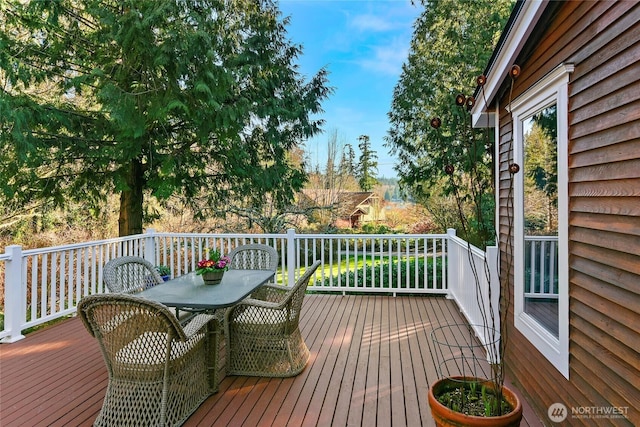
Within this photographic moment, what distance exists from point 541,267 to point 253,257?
2959mm

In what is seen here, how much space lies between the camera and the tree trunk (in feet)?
22.4

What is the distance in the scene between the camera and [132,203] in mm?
6871

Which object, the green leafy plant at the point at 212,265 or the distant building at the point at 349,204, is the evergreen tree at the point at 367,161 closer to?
the distant building at the point at 349,204

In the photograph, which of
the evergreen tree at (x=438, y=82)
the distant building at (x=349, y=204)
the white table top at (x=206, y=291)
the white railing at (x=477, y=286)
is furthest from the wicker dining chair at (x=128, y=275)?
the distant building at (x=349, y=204)

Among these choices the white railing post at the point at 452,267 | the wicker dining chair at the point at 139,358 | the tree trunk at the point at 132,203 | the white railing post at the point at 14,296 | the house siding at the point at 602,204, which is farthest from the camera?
the tree trunk at the point at 132,203

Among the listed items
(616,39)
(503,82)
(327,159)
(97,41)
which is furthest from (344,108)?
(616,39)

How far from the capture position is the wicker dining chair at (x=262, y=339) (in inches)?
121

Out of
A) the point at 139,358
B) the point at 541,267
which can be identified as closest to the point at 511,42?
the point at 541,267

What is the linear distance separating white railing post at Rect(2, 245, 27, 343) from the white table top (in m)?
1.79

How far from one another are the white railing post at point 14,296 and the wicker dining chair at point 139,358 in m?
2.32

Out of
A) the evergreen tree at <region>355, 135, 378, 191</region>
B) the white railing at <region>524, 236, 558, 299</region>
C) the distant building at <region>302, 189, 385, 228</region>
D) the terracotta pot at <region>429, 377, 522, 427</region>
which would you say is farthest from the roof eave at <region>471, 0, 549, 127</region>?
the evergreen tree at <region>355, 135, 378, 191</region>

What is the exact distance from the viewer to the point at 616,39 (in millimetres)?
1724

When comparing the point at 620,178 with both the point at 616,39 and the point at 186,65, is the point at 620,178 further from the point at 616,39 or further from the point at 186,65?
the point at 186,65

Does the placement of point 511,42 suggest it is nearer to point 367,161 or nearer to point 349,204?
point 349,204
